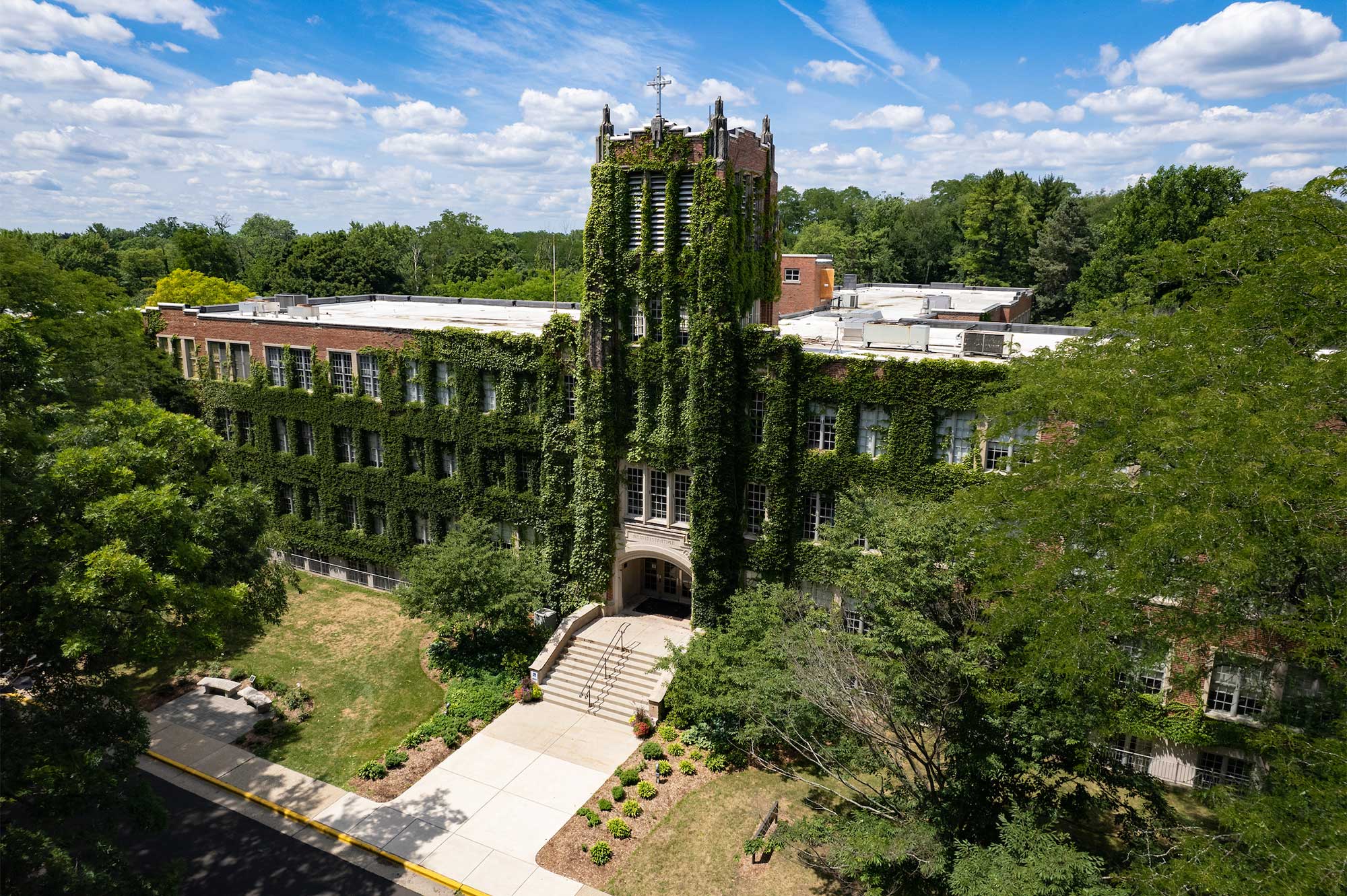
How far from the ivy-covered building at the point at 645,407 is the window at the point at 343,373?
11 cm

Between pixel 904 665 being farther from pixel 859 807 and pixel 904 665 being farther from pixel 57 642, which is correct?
pixel 57 642

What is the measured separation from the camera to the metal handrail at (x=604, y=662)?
31094 millimetres

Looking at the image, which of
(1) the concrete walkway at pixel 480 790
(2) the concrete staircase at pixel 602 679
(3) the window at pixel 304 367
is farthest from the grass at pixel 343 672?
(3) the window at pixel 304 367

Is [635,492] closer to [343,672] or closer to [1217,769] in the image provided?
[343,672]

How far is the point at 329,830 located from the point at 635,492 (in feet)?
53.6

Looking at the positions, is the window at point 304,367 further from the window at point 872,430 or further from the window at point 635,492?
the window at point 872,430

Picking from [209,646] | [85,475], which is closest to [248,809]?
[209,646]

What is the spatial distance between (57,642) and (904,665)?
19.8m

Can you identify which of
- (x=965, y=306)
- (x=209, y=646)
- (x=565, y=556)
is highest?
(x=965, y=306)

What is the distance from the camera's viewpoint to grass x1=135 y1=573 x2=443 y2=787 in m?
28.6

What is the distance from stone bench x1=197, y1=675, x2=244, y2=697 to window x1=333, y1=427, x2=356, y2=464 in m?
12.2

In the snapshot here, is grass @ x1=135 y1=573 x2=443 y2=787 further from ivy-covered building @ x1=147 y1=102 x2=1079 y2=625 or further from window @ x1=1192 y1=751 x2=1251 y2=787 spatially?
window @ x1=1192 y1=751 x2=1251 y2=787

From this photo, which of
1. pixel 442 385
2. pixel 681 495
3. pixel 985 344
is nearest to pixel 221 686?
pixel 442 385

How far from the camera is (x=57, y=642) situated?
58.8ft
